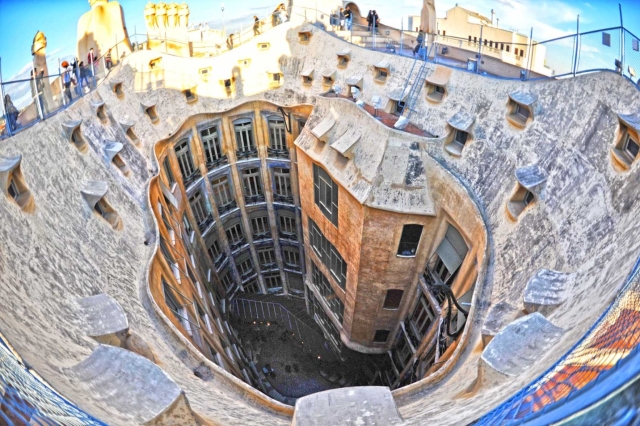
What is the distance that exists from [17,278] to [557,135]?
51.2ft

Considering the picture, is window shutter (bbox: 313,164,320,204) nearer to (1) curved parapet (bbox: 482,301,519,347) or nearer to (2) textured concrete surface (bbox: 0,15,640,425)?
(2) textured concrete surface (bbox: 0,15,640,425)

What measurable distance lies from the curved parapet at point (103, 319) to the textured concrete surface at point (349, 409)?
4.36 m

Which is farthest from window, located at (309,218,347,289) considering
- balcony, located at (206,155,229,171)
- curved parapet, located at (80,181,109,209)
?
curved parapet, located at (80,181,109,209)

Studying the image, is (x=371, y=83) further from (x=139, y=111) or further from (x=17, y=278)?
(x=17, y=278)

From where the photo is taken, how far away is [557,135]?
53.4 feet

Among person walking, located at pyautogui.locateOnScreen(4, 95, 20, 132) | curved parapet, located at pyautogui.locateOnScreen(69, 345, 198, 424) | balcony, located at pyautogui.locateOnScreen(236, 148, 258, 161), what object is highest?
person walking, located at pyautogui.locateOnScreen(4, 95, 20, 132)

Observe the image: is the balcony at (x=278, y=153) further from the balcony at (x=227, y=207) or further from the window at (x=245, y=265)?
the window at (x=245, y=265)

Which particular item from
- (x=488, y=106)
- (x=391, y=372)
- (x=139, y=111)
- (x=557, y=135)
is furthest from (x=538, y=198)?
(x=139, y=111)

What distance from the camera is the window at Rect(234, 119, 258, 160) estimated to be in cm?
2917

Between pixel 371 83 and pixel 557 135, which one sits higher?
pixel 557 135

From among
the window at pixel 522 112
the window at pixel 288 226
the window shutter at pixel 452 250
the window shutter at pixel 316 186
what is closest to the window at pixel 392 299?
the window shutter at pixel 452 250

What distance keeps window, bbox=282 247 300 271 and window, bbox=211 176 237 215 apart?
4716mm

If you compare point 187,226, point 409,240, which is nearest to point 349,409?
point 409,240

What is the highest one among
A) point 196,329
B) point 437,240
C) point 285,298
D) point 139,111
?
point 139,111
